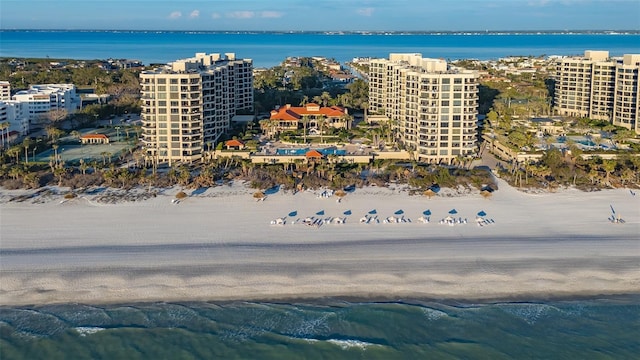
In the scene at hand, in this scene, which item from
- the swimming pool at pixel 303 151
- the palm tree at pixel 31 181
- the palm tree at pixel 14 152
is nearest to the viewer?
the palm tree at pixel 31 181

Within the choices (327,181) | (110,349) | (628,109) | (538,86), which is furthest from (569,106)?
(110,349)

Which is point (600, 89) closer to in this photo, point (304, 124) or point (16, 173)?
point (304, 124)

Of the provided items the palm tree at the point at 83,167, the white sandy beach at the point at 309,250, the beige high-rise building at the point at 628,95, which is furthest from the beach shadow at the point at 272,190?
the beige high-rise building at the point at 628,95

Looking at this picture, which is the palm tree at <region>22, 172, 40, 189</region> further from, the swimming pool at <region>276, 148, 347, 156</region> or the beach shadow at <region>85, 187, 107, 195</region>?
the swimming pool at <region>276, 148, 347, 156</region>

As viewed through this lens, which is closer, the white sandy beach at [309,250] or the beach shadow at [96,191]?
the white sandy beach at [309,250]

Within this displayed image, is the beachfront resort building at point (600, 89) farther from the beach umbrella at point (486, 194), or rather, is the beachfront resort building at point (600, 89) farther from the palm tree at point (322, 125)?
the palm tree at point (322, 125)

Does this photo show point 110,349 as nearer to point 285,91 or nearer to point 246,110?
point 246,110

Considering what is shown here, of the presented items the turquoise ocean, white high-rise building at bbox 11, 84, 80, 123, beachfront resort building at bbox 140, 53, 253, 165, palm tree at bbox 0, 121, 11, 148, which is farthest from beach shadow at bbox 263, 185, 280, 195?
white high-rise building at bbox 11, 84, 80, 123
